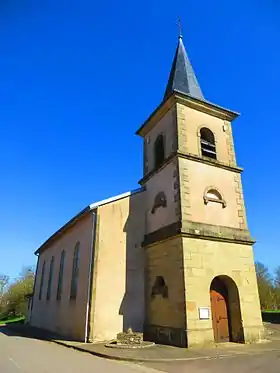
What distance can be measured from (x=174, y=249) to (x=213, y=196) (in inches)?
132

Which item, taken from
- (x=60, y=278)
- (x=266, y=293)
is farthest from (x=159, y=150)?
(x=266, y=293)

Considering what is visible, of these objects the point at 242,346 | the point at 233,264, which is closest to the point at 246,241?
the point at 233,264

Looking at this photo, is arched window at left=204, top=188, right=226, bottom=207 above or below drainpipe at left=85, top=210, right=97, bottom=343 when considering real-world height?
above

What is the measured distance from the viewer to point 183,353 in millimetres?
8617

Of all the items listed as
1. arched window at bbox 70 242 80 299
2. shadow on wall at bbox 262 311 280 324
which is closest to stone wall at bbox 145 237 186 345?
arched window at bbox 70 242 80 299

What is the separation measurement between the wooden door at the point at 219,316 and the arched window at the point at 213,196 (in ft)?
12.7

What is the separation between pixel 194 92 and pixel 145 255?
9.31 meters

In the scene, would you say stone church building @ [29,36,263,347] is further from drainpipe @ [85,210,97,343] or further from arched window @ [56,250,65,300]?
arched window @ [56,250,65,300]

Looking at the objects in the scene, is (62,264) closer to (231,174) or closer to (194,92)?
(231,174)

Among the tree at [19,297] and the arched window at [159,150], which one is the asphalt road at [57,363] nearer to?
the arched window at [159,150]

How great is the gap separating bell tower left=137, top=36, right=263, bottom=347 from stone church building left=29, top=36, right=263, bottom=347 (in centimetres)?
4

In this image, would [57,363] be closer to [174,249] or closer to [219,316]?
[174,249]

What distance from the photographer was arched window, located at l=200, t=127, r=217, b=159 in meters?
14.2

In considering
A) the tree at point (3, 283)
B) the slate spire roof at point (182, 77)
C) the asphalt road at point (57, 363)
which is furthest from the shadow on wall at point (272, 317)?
the tree at point (3, 283)
